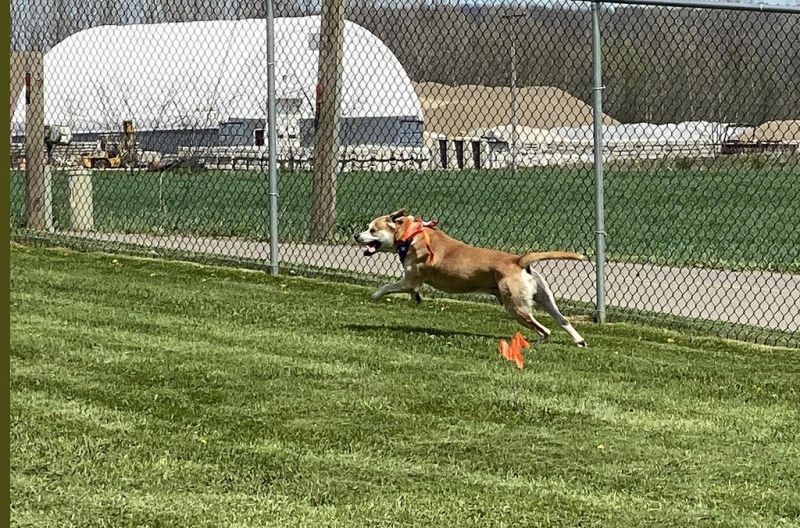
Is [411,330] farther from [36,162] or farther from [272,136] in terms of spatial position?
[36,162]

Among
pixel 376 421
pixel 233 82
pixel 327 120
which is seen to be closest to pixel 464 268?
pixel 376 421

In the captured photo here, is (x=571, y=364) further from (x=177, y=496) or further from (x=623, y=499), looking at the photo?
(x=177, y=496)

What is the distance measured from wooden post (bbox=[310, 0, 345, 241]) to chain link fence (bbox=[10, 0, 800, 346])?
0.02m

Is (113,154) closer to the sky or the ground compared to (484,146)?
closer to the ground

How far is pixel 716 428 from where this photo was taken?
4.77m

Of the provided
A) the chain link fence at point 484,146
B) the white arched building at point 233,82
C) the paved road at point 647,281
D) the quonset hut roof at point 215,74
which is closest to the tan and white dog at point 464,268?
the chain link fence at point 484,146

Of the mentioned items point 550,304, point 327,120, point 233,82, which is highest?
point 233,82

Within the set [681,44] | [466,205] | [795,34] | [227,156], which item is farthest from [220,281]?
[466,205]

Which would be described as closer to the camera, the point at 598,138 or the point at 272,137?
the point at 598,138

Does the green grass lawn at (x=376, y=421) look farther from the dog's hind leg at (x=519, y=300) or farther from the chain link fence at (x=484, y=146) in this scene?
the chain link fence at (x=484, y=146)

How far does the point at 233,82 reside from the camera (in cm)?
2738

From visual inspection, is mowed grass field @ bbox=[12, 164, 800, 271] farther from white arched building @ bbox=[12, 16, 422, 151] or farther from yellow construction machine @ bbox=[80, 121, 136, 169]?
white arched building @ bbox=[12, 16, 422, 151]

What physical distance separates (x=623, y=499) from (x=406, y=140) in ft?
43.5

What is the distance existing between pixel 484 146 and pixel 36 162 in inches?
200
